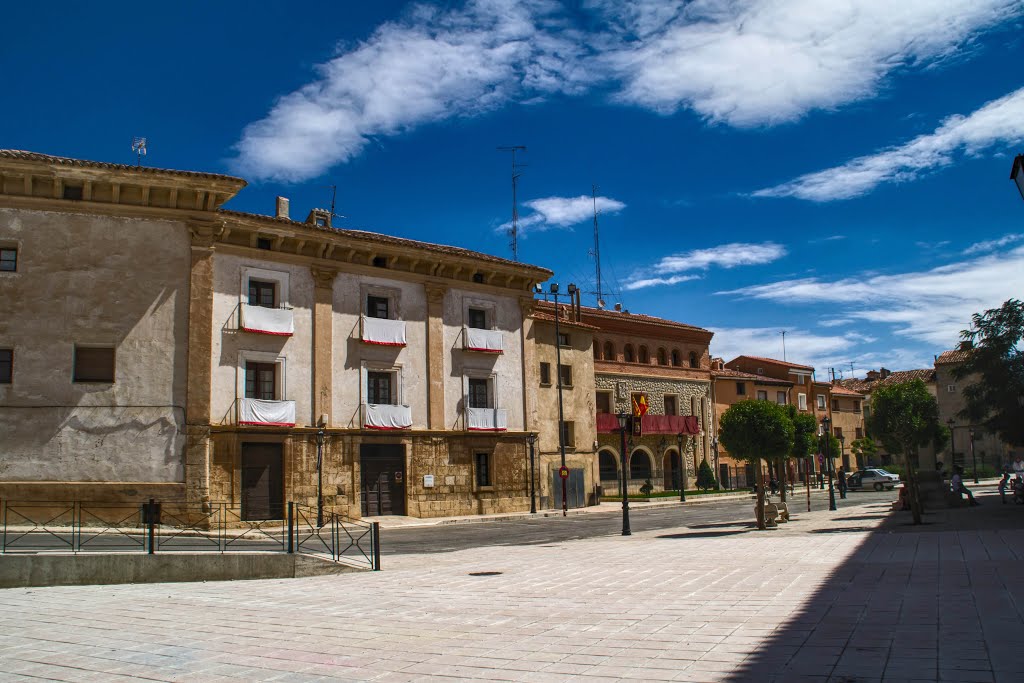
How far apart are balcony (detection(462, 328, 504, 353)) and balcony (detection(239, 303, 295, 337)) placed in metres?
7.73

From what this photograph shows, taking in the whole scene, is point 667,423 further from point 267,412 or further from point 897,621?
point 897,621

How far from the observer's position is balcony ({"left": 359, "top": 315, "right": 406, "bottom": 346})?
103 ft

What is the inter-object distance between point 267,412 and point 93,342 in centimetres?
592

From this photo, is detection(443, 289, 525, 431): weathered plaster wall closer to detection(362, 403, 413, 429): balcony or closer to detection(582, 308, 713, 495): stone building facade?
detection(362, 403, 413, 429): balcony

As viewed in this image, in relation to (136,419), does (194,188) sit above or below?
above

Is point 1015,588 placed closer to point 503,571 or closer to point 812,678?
point 812,678

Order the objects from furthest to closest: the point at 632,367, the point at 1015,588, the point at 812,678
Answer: the point at 632,367 → the point at 1015,588 → the point at 812,678

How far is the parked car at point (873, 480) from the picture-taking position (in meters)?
49.8

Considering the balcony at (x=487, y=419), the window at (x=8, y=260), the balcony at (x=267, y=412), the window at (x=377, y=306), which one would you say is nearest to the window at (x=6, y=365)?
the window at (x=8, y=260)

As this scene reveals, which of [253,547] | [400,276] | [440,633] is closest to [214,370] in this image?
[400,276]

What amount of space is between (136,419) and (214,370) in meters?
3.05

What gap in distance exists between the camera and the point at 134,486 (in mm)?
24922

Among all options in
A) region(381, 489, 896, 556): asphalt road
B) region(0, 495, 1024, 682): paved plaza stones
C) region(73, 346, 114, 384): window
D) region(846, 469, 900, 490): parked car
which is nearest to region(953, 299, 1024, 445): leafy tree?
region(381, 489, 896, 556): asphalt road

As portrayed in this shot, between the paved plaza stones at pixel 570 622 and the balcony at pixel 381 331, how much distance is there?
16.9 meters
